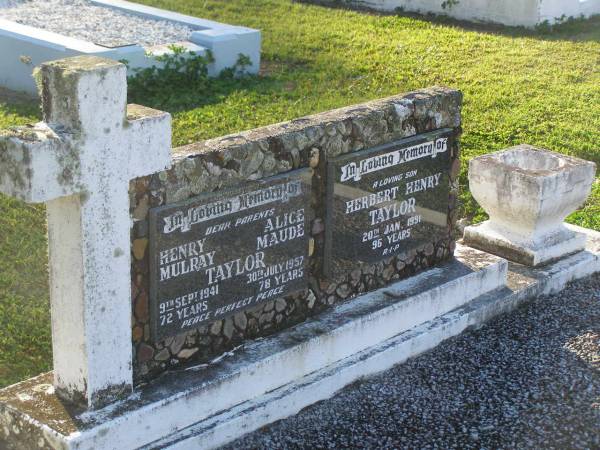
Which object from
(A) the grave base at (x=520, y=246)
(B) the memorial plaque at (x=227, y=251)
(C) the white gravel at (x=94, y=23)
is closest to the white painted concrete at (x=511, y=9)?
(C) the white gravel at (x=94, y=23)

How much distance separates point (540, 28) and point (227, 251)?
927 centimetres

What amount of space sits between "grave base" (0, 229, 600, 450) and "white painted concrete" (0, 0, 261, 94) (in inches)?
186

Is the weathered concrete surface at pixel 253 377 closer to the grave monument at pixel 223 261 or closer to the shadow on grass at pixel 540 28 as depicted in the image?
the grave monument at pixel 223 261

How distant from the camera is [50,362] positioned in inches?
209

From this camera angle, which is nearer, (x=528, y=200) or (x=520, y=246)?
(x=528, y=200)

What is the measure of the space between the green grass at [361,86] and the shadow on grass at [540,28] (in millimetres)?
28

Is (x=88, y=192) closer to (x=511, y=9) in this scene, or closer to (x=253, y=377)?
(x=253, y=377)

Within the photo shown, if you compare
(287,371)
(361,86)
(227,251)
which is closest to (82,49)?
(361,86)

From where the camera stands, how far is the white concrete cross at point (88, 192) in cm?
397

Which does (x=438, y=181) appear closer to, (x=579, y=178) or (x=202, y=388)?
(x=579, y=178)

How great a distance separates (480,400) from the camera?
16.9 feet

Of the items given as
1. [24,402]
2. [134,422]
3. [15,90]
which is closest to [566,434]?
[134,422]

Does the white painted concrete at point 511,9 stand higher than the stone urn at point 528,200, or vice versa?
the white painted concrete at point 511,9

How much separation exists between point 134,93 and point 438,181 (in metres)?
4.69
